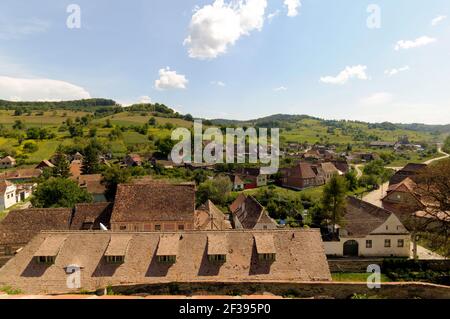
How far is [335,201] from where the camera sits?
32.2 metres

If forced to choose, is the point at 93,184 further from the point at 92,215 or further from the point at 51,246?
the point at 51,246

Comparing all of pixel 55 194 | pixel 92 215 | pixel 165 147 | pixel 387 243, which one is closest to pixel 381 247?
pixel 387 243

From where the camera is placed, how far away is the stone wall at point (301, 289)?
34.2 ft

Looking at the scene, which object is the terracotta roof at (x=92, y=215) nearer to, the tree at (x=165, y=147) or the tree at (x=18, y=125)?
the tree at (x=165, y=147)

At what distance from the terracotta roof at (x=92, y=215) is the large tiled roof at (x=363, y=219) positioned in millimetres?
23534

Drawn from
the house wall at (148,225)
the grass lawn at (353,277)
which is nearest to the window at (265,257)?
the grass lawn at (353,277)

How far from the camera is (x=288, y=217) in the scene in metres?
41.1

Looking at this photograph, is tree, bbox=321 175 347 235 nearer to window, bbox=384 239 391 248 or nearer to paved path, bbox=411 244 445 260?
window, bbox=384 239 391 248

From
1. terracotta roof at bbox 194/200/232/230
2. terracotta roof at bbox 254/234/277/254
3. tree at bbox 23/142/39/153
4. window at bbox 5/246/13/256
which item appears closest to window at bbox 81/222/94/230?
window at bbox 5/246/13/256

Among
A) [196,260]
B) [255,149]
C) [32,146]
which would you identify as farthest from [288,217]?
[32,146]

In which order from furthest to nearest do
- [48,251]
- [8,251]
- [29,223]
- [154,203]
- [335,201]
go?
[335,201]
[154,203]
[29,223]
[8,251]
[48,251]

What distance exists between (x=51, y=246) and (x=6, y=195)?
145 ft
